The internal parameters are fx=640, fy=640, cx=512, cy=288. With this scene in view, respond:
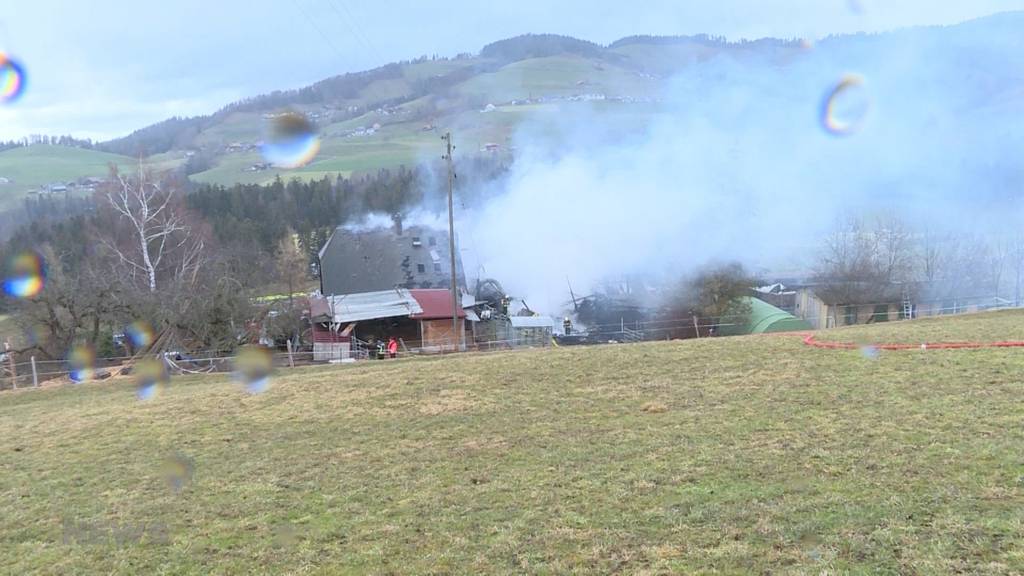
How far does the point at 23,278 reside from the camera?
36.0 meters

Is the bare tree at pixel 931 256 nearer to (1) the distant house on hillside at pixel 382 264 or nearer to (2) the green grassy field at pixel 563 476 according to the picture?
(1) the distant house on hillside at pixel 382 264

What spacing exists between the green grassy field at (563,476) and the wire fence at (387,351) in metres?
10.7

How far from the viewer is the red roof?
3419cm

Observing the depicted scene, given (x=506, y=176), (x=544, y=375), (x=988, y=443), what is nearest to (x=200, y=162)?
(x=506, y=176)

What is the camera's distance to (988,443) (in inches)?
294

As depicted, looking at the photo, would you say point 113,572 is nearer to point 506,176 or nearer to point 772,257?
point 772,257

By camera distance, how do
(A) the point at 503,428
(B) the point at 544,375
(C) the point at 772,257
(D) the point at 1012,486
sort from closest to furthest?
(D) the point at 1012,486, (A) the point at 503,428, (B) the point at 544,375, (C) the point at 772,257

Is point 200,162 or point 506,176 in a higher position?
point 200,162

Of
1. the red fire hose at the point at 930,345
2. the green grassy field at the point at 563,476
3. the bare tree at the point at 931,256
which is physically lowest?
the green grassy field at the point at 563,476

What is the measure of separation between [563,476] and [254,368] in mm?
18471

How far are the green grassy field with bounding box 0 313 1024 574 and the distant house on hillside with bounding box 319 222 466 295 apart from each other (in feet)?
111

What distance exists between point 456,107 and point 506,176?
86.9 meters

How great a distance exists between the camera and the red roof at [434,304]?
112 ft

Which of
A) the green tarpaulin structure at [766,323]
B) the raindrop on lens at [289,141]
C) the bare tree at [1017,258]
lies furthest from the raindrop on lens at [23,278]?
the bare tree at [1017,258]
